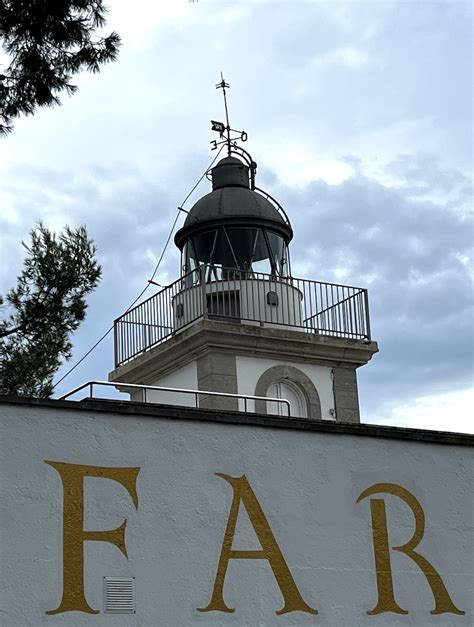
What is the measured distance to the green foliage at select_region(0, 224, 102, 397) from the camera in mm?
20547

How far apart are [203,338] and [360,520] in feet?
27.1

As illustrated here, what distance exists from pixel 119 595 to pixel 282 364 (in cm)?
1069

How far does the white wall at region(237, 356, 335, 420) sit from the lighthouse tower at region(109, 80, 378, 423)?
2cm

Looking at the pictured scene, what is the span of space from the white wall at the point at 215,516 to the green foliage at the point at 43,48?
4.27 metres

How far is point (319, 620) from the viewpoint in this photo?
13906 millimetres

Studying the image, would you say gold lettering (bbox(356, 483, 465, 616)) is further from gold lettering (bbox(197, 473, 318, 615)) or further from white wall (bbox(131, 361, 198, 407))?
white wall (bbox(131, 361, 198, 407))

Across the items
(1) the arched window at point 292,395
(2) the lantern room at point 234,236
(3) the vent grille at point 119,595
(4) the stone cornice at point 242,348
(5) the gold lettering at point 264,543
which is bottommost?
(3) the vent grille at point 119,595

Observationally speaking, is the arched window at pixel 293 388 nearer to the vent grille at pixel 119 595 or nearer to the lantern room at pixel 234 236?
the lantern room at pixel 234 236

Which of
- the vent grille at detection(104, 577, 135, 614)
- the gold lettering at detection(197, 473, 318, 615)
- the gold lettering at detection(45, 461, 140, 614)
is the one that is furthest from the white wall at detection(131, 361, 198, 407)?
the vent grille at detection(104, 577, 135, 614)

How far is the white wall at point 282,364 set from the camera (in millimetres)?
22594

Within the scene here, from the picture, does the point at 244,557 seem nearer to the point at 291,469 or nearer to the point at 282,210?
the point at 291,469

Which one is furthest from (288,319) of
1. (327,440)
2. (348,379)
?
(327,440)

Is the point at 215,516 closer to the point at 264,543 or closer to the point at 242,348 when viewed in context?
the point at 264,543

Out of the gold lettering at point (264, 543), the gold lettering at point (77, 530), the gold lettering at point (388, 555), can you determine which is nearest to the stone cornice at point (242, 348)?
the gold lettering at point (388, 555)
